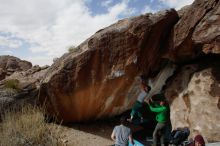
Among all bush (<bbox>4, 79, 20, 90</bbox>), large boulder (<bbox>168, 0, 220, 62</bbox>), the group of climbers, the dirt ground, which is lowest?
the dirt ground

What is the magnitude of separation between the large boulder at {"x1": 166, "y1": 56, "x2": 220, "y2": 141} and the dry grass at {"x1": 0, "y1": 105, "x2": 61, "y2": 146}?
3927 millimetres

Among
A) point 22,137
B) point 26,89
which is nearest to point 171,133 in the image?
point 22,137

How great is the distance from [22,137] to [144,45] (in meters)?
4.82

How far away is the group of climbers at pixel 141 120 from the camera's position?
8.71 metres

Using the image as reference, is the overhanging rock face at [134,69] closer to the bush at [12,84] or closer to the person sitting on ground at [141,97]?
the person sitting on ground at [141,97]

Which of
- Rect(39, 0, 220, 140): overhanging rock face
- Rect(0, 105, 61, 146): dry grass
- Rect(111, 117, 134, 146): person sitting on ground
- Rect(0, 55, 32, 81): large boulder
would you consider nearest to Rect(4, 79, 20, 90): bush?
Rect(39, 0, 220, 140): overhanging rock face

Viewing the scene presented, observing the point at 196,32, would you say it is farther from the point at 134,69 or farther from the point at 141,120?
the point at 141,120

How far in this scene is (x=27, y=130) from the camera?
34.2ft

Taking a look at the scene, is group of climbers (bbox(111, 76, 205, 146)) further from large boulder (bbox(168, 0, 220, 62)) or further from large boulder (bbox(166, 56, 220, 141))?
large boulder (bbox(168, 0, 220, 62))

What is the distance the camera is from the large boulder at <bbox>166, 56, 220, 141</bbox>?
1002 cm

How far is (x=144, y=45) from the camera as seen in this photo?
37.7 ft

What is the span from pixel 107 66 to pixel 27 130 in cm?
325

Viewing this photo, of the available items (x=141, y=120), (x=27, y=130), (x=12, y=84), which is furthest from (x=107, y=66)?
(x=12, y=84)

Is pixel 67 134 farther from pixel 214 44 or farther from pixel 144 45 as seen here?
pixel 214 44
